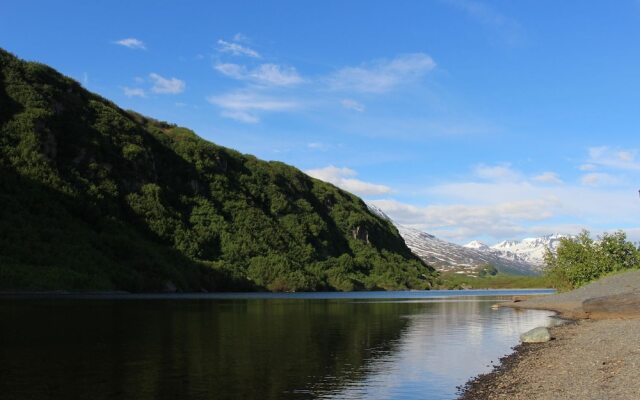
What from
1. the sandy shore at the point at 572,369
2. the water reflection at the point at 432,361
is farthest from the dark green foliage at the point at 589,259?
the sandy shore at the point at 572,369

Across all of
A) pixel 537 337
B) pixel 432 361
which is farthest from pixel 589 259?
pixel 432 361

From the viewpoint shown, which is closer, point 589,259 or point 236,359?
point 236,359

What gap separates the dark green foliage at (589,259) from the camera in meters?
148

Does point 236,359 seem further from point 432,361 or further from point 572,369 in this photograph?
point 572,369

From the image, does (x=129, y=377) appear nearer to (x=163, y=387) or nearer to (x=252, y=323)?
(x=163, y=387)

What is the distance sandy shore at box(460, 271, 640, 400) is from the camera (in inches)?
1137

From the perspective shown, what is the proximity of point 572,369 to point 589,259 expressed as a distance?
125674mm

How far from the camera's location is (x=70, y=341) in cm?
5131

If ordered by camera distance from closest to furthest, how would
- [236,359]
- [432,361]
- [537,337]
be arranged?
[236,359] < [432,361] < [537,337]

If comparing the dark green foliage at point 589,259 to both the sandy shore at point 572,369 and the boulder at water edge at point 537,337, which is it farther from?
the boulder at water edge at point 537,337

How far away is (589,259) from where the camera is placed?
493 feet

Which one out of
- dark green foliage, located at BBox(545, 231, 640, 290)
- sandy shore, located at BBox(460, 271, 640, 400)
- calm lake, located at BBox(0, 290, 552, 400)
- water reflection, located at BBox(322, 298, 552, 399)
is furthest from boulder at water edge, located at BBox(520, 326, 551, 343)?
dark green foliage, located at BBox(545, 231, 640, 290)

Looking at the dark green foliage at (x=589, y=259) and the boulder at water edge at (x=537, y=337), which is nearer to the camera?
the boulder at water edge at (x=537, y=337)

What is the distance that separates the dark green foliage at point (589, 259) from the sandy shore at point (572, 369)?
300ft
